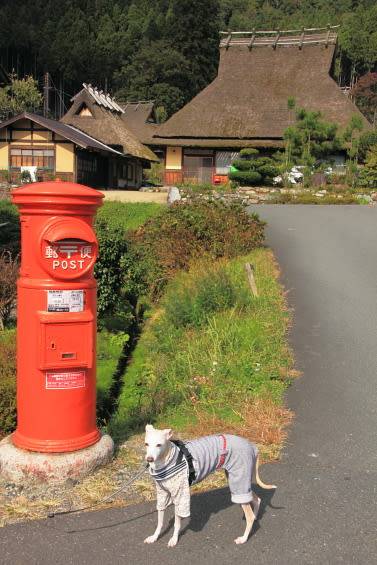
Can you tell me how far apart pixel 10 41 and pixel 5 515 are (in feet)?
241

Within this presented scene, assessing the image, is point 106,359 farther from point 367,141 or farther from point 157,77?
point 157,77

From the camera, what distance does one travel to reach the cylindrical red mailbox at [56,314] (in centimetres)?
400

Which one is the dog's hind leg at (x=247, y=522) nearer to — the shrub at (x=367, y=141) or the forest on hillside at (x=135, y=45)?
the shrub at (x=367, y=141)

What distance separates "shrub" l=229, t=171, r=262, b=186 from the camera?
28.5 m

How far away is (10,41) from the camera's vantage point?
225 ft

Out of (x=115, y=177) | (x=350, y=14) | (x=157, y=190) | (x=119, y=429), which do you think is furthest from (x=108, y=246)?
(x=350, y=14)

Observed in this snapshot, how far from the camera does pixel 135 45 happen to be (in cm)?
7888

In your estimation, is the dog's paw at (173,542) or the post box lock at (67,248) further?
the post box lock at (67,248)

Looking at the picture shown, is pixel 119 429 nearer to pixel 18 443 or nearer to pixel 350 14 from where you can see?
pixel 18 443

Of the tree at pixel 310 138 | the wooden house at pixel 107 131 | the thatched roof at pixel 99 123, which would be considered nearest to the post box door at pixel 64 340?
the tree at pixel 310 138

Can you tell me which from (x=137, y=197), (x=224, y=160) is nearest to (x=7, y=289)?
(x=137, y=197)

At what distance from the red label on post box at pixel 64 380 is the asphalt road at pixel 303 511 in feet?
2.81

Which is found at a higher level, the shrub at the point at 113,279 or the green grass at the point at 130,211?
the green grass at the point at 130,211

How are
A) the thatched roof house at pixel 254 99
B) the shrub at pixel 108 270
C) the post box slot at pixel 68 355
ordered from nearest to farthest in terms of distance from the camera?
the post box slot at pixel 68 355 → the shrub at pixel 108 270 → the thatched roof house at pixel 254 99
